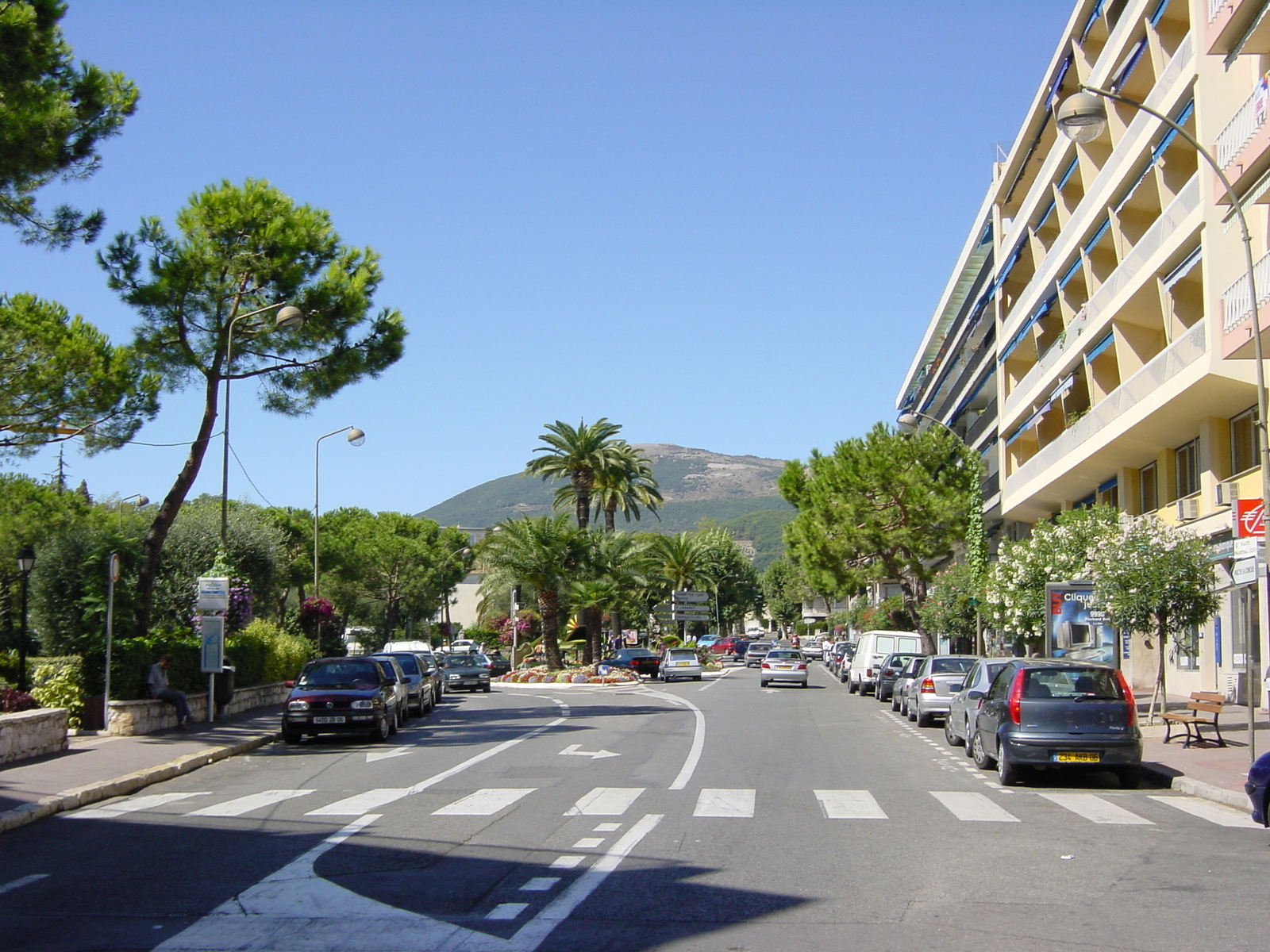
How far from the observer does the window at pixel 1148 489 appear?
34.1 metres

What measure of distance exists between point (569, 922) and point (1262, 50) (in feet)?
76.2

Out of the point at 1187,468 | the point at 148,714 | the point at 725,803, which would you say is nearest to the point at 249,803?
the point at 725,803

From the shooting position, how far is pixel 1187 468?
31141 mm

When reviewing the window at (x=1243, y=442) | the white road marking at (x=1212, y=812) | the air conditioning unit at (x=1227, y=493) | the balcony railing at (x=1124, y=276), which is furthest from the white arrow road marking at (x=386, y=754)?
the window at (x=1243, y=442)

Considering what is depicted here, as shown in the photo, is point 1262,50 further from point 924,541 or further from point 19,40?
point 924,541

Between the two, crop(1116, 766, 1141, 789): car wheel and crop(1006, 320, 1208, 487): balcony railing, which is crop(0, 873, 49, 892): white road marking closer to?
crop(1116, 766, 1141, 789): car wheel

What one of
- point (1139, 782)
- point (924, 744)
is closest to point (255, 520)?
point (924, 744)

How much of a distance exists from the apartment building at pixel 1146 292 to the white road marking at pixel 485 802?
9082mm

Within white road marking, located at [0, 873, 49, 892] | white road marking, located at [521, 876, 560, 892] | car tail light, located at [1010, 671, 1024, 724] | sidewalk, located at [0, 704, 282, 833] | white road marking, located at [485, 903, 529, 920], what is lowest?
sidewalk, located at [0, 704, 282, 833]

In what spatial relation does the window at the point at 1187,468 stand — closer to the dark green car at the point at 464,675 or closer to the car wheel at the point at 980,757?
the car wheel at the point at 980,757

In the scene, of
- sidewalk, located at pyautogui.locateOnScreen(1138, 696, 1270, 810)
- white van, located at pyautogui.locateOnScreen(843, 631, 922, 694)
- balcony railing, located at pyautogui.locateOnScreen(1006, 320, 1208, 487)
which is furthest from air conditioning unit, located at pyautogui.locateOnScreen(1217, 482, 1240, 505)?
white van, located at pyautogui.locateOnScreen(843, 631, 922, 694)

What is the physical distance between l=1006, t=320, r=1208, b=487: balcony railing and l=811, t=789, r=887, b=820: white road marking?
603 inches

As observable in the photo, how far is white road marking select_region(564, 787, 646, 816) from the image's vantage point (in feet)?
41.6

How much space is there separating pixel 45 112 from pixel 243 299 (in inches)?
397
